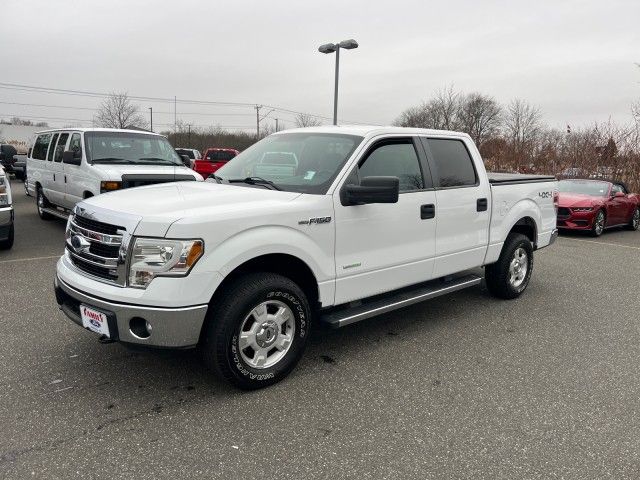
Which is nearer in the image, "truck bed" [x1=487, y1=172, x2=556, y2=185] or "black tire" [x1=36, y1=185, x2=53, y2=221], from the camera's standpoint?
"truck bed" [x1=487, y1=172, x2=556, y2=185]

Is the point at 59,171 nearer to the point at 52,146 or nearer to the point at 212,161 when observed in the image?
the point at 52,146

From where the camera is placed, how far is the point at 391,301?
4.31 metres

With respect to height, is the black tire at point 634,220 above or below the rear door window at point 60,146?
below

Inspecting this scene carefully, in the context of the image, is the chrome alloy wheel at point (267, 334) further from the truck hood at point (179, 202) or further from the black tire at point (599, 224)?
the black tire at point (599, 224)

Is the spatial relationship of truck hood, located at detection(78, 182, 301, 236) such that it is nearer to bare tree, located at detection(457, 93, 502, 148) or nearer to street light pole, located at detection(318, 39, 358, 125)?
street light pole, located at detection(318, 39, 358, 125)

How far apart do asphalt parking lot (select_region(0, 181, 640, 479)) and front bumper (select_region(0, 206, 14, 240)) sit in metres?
2.56

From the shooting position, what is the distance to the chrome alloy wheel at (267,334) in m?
3.43

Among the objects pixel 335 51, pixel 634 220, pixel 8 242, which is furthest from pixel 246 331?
pixel 335 51

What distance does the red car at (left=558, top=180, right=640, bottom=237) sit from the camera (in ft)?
39.4

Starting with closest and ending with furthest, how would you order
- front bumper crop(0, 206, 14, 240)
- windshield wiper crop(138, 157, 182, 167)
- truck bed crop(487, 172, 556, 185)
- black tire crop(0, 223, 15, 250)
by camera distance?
truck bed crop(487, 172, 556, 185) < front bumper crop(0, 206, 14, 240) < black tire crop(0, 223, 15, 250) < windshield wiper crop(138, 157, 182, 167)

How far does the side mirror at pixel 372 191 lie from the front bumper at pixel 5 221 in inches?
232

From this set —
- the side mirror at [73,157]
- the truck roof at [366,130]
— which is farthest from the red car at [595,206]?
the side mirror at [73,157]

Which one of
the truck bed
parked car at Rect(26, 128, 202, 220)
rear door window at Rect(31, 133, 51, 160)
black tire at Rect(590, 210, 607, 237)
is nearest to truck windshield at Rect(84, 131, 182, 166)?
parked car at Rect(26, 128, 202, 220)

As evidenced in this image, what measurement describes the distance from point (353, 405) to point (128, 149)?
24.8 feet
